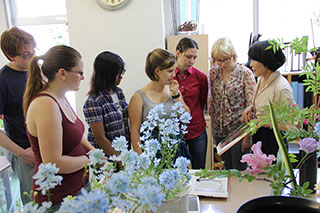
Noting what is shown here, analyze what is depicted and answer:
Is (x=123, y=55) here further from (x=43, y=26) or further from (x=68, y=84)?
(x=68, y=84)

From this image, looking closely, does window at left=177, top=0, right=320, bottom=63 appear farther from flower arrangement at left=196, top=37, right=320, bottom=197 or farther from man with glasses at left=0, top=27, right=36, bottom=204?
flower arrangement at left=196, top=37, right=320, bottom=197

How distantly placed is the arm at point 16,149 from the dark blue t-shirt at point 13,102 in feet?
0.50

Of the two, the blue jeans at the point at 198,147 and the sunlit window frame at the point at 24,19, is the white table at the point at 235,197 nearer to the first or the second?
the blue jeans at the point at 198,147

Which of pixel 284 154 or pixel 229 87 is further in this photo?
pixel 229 87

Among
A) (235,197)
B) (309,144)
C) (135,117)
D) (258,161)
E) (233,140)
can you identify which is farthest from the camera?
(135,117)

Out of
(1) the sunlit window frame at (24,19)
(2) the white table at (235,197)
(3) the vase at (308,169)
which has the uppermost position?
(1) the sunlit window frame at (24,19)

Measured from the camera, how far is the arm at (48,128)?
1155 mm

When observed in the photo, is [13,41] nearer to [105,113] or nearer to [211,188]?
[105,113]

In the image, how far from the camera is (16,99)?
5.64 ft

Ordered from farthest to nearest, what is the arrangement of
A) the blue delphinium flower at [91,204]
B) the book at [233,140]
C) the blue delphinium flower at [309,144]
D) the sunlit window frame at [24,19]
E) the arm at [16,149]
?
the sunlit window frame at [24,19], the arm at [16,149], the book at [233,140], the blue delphinium flower at [309,144], the blue delphinium flower at [91,204]

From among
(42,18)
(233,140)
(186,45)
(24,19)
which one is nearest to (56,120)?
(233,140)

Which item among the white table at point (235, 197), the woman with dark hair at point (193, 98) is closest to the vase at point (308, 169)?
the white table at point (235, 197)

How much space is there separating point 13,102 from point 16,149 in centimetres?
29

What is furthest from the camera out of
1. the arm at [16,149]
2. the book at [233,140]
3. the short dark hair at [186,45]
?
the short dark hair at [186,45]
